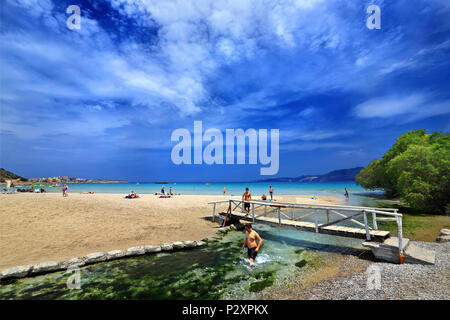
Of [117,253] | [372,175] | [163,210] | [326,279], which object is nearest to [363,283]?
[326,279]

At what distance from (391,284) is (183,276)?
7111 mm

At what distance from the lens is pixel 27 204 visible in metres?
16.6

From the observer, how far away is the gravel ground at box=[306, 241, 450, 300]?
214 inches

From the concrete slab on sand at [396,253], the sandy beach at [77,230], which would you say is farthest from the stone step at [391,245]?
the sandy beach at [77,230]

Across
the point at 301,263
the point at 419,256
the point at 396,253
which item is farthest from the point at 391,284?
the point at 301,263

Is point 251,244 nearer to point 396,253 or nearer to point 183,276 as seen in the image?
point 183,276

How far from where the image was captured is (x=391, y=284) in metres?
6.04

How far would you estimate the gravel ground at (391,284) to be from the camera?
545cm

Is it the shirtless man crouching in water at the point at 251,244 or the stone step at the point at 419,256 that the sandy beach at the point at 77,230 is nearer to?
the shirtless man crouching in water at the point at 251,244

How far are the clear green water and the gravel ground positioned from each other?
63.1 inches

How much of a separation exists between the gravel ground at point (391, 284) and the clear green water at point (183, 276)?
160 centimetres

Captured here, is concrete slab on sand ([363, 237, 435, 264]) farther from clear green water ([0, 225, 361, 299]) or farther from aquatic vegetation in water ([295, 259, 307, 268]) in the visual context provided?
aquatic vegetation in water ([295, 259, 307, 268])
